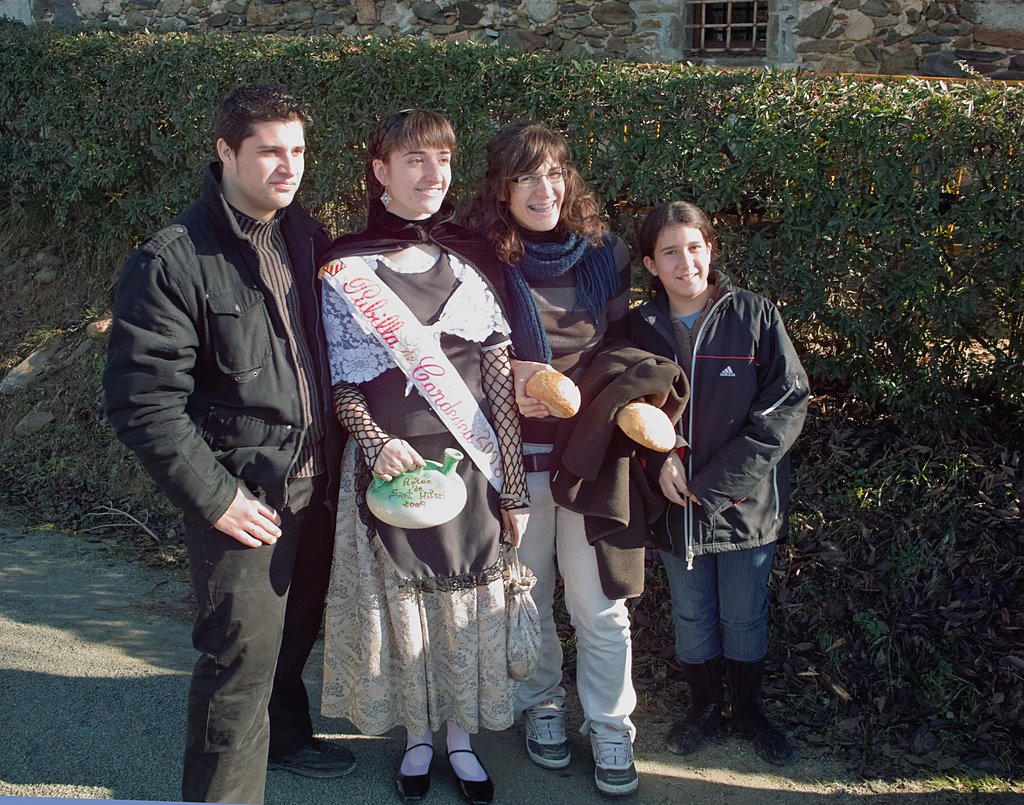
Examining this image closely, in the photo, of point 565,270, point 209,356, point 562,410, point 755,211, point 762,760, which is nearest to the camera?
point 209,356

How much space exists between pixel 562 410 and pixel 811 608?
1666 mm

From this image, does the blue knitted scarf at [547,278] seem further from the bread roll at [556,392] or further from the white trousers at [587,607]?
the white trousers at [587,607]

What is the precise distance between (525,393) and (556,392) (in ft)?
0.46

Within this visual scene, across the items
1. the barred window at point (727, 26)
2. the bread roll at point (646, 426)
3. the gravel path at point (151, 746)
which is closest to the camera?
the bread roll at point (646, 426)

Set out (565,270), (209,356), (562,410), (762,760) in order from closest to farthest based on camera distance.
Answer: (209,356)
(562,410)
(565,270)
(762,760)

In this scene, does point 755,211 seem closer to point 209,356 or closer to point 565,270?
point 565,270

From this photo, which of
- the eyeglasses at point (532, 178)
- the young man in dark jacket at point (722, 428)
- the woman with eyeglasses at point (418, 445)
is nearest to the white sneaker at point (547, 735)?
the woman with eyeglasses at point (418, 445)

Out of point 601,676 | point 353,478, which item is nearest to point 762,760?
point 601,676

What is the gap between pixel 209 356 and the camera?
8.59 ft

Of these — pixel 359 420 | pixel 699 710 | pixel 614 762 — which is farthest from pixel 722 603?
pixel 359 420

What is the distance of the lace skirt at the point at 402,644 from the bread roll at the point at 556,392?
560mm

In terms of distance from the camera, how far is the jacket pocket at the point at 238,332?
2592 mm

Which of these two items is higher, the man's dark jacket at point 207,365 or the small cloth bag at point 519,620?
the man's dark jacket at point 207,365

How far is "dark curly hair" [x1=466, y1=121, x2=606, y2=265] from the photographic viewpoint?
117 inches
